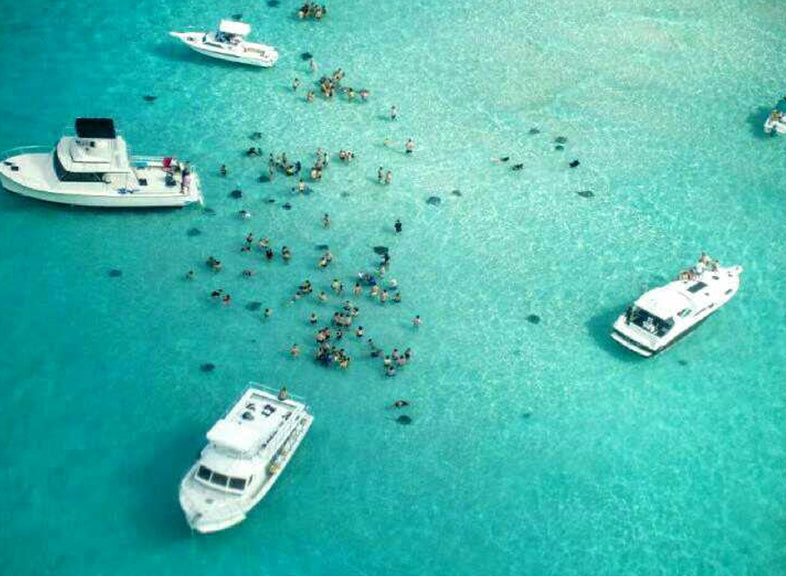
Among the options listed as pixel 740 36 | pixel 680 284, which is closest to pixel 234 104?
pixel 680 284

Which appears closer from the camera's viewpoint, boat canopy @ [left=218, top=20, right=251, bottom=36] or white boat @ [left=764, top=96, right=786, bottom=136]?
boat canopy @ [left=218, top=20, right=251, bottom=36]

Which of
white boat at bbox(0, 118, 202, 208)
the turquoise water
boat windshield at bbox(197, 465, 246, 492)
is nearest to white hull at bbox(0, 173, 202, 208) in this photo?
white boat at bbox(0, 118, 202, 208)

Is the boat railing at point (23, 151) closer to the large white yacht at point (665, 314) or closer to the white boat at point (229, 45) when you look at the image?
the white boat at point (229, 45)

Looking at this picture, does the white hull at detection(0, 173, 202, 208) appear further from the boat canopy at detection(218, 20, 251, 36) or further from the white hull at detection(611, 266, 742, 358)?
the white hull at detection(611, 266, 742, 358)

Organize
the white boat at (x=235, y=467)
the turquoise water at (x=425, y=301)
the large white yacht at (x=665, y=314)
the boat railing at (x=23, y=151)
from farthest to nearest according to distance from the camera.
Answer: the boat railing at (x=23, y=151) < the large white yacht at (x=665, y=314) < the turquoise water at (x=425, y=301) < the white boat at (x=235, y=467)

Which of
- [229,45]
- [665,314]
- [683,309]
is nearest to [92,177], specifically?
[229,45]

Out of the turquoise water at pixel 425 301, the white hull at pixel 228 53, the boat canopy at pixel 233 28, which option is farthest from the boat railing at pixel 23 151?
the boat canopy at pixel 233 28

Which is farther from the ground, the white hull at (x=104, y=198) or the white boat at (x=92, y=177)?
the white boat at (x=92, y=177)

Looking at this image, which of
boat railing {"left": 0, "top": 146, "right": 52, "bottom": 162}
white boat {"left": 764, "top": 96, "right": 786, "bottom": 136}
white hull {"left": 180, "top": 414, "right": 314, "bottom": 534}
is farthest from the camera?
white boat {"left": 764, "top": 96, "right": 786, "bottom": 136}
